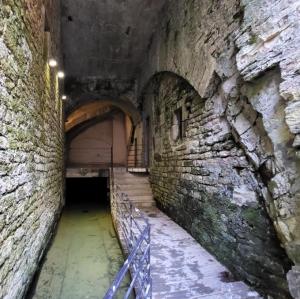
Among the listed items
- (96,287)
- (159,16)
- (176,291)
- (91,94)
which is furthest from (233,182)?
(91,94)

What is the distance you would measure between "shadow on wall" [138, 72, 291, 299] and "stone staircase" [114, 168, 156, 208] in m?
1.14

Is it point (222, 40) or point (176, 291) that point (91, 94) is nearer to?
point (222, 40)

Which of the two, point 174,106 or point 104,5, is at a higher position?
point 104,5

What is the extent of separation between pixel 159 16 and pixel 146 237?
5.48 meters

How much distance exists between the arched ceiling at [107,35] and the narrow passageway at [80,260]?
4.63 meters

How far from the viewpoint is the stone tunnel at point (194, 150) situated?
2.03 m

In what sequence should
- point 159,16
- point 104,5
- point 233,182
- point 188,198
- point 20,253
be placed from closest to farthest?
1. point 20,253
2. point 233,182
3. point 188,198
4. point 104,5
5. point 159,16

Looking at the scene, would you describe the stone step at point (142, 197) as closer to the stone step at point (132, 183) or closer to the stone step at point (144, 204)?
the stone step at point (144, 204)

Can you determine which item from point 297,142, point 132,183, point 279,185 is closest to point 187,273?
point 279,185

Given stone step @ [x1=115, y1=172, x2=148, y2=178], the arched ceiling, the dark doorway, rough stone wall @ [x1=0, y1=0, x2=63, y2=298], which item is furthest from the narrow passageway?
the arched ceiling

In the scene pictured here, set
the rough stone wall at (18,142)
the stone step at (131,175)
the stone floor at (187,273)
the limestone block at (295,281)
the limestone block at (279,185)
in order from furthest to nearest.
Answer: the stone step at (131,175) < the stone floor at (187,273) < the limestone block at (279,185) < the limestone block at (295,281) < the rough stone wall at (18,142)

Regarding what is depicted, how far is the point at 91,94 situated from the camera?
879 centimetres

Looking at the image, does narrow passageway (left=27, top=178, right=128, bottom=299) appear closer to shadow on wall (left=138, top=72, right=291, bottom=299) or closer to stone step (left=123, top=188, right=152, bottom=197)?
stone step (left=123, top=188, right=152, bottom=197)

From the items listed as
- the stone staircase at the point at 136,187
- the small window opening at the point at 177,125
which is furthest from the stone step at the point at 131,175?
the small window opening at the point at 177,125
